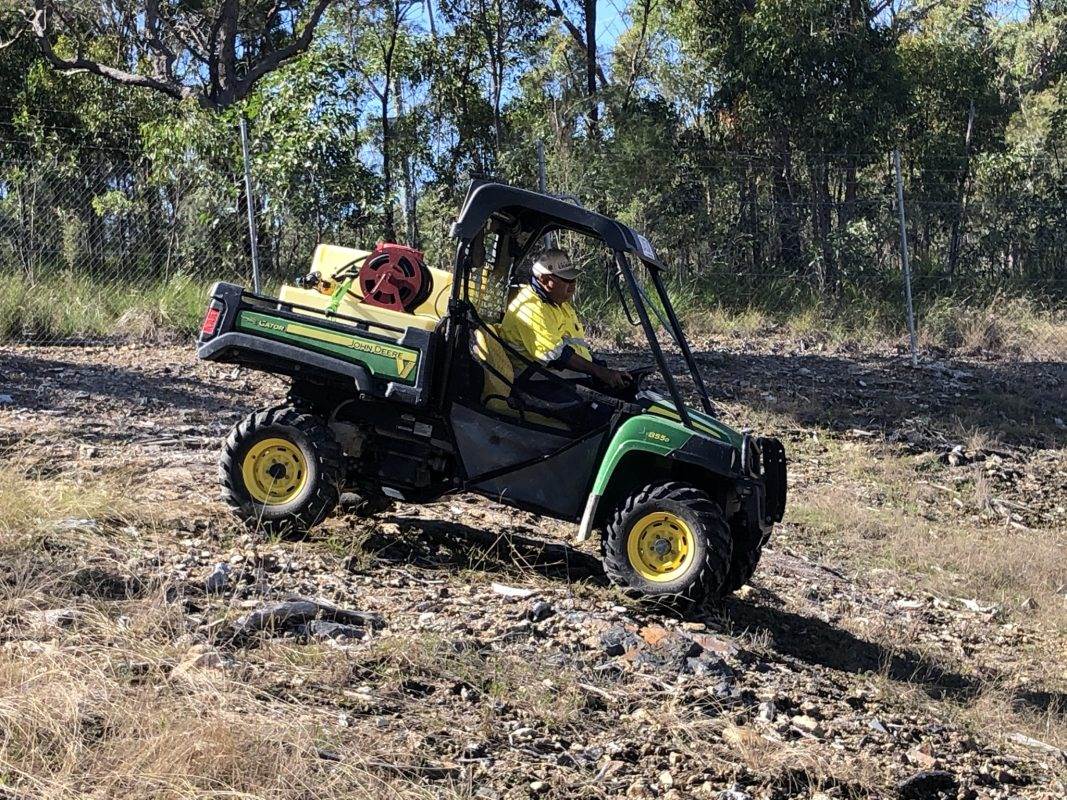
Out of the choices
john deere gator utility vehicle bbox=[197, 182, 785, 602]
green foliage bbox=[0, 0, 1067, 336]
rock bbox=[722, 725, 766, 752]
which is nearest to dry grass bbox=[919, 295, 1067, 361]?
green foliage bbox=[0, 0, 1067, 336]

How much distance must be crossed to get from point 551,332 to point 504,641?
5.42 ft

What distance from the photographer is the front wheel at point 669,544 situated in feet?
19.5

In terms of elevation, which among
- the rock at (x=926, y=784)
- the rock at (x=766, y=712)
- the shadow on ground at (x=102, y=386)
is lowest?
the rock at (x=926, y=784)

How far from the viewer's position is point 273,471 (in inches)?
254

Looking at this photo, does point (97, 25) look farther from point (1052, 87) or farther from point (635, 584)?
point (635, 584)

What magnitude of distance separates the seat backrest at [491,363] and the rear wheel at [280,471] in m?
0.84

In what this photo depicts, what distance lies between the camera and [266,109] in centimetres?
1369

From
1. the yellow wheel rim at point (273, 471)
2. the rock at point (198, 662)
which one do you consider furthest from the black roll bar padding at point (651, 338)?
the rock at point (198, 662)

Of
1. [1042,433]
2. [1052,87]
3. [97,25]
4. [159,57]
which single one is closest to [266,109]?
[159,57]

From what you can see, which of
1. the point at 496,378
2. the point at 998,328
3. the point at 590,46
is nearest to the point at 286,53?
the point at 590,46

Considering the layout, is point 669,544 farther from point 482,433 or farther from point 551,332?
point 551,332

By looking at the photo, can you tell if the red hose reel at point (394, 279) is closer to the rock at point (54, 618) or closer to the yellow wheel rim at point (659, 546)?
the yellow wheel rim at point (659, 546)

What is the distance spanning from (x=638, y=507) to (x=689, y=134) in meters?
10.7

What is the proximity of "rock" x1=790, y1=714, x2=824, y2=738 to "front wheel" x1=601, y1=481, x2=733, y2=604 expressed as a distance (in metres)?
0.96
